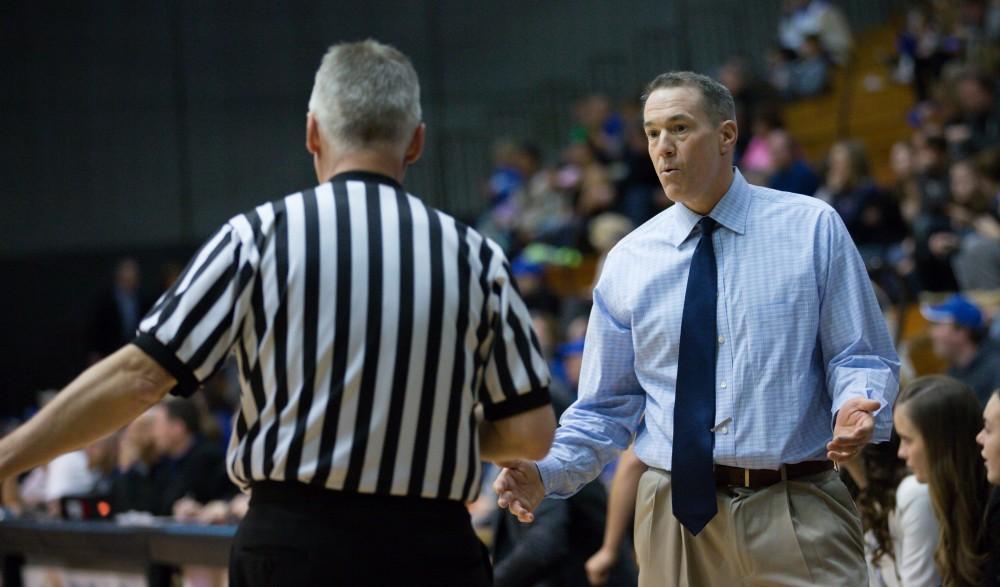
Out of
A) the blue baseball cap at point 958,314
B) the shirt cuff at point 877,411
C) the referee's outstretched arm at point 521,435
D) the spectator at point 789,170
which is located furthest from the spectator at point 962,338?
the referee's outstretched arm at point 521,435

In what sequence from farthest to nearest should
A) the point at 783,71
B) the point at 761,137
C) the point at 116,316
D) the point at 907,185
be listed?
the point at 116,316 → the point at 783,71 → the point at 761,137 → the point at 907,185

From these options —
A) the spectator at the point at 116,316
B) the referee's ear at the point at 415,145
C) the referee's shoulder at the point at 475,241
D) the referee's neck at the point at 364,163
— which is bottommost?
the spectator at the point at 116,316

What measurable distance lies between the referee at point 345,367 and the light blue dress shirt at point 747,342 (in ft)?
2.25

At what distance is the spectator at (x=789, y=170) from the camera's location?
36.2 ft

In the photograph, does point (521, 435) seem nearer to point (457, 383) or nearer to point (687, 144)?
point (457, 383)

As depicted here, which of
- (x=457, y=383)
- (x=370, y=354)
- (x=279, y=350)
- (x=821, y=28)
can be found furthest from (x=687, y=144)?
(x=821, y=28)

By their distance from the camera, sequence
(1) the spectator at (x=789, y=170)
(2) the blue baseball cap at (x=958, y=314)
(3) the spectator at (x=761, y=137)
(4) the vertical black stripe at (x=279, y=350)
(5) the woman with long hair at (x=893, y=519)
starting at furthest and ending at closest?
(3) the spectator at (x=761, y=137) → (1) the spectator at (x=789, y=170) → (2) the blue baseball cap at (x=958, y=314) → (5) the woman with long hair at (x=893, y=519) → (4) the vertical black stripe at (x=279, y=350)

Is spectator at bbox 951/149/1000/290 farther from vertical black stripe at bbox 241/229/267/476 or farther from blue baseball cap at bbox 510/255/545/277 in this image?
vertical black stripe at bbox 241/229/267/476

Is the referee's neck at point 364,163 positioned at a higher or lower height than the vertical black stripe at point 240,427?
higher

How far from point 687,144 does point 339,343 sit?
1.23 meters

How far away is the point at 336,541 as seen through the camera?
276 centimetres

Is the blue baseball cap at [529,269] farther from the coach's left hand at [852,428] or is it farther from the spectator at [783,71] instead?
the coach's left hand at [852,428]

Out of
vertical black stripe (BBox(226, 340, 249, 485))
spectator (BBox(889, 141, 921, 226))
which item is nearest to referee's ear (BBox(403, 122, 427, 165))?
vertical black stripe (BBox(226, 340, 249, 485))

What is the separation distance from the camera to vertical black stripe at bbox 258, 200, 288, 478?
278 centimetres
